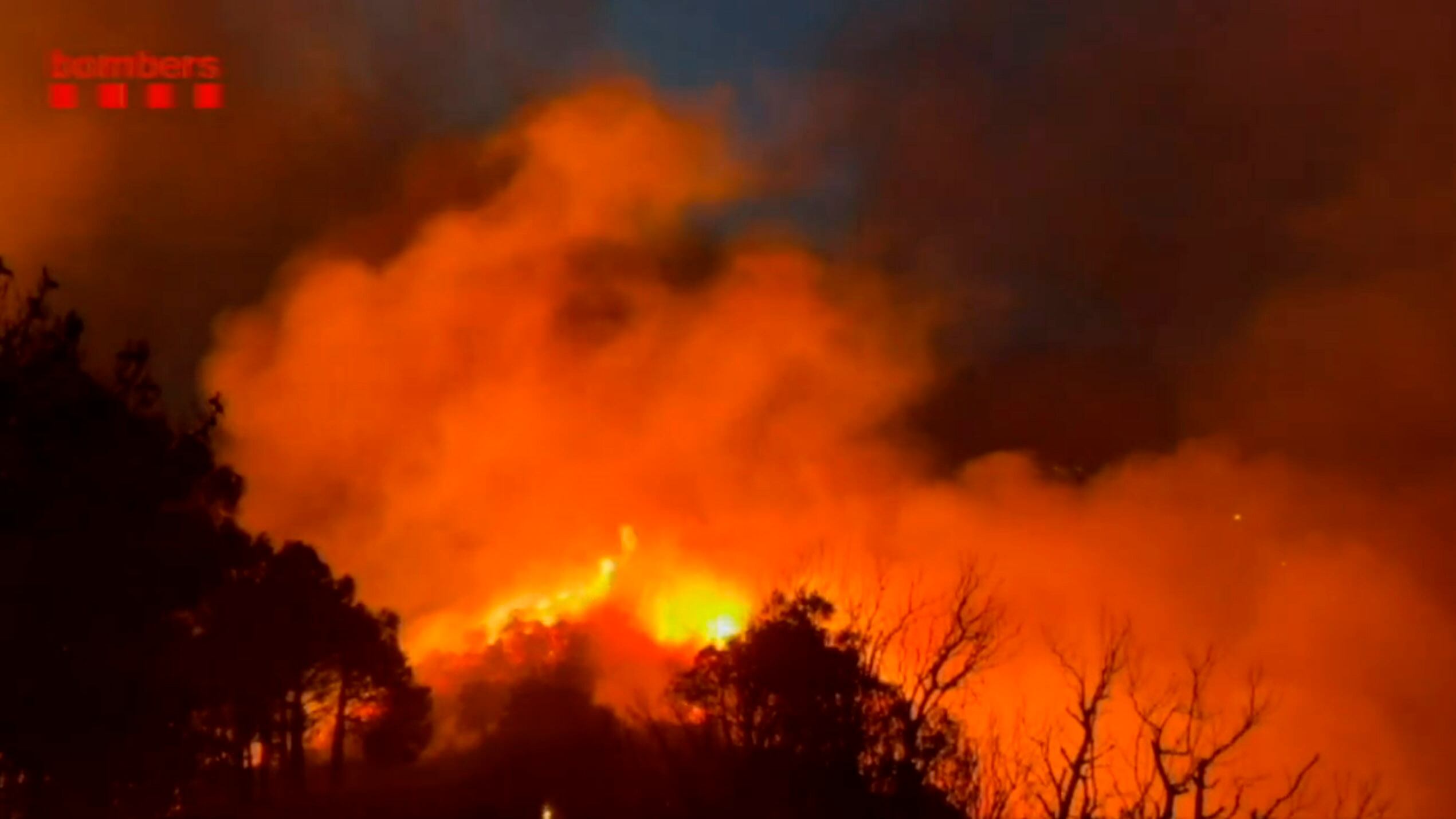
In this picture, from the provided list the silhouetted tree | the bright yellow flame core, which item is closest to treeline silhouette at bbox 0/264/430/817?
the silhouetted tree

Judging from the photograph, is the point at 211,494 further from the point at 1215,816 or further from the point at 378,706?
the point at 378,706

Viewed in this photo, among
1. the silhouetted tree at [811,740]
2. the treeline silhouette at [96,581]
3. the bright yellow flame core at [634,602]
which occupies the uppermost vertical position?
the bright yellow flame core at [634,602]

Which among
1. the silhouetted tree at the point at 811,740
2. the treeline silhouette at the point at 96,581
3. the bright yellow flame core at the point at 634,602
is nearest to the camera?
the silhouetted tree at the point at 811,740

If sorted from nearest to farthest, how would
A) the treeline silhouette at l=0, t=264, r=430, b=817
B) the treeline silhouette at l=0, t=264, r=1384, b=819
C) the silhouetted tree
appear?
1. the silhouetted tree
2. the treeline silhouette at l=0, t=264, r=1384, b=819
3. the treeline silhouette at l=0, t=264, r=430, b=817

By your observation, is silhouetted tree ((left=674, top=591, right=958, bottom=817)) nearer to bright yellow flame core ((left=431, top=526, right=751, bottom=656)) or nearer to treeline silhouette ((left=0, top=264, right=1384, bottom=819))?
treeline silhouette ((left=0, top=264, right=1384, bottom=819))

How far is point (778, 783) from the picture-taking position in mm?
9398

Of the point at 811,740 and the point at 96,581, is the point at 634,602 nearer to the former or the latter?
the point at 96,581

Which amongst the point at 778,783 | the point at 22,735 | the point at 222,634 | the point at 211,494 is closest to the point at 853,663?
the point at 778,783

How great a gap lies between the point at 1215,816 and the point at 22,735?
10968 mm

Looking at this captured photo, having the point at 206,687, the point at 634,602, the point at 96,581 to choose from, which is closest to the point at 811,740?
the point at 96,581

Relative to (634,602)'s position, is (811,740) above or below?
below

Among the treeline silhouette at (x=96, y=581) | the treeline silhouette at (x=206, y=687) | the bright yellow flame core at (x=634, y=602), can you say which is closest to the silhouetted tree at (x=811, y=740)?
the treeline silhouette at (x=206, y=687)

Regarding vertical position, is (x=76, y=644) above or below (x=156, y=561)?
below

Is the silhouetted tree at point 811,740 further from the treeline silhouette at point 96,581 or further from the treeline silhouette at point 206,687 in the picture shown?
the treeline silhouette at point 96,581
